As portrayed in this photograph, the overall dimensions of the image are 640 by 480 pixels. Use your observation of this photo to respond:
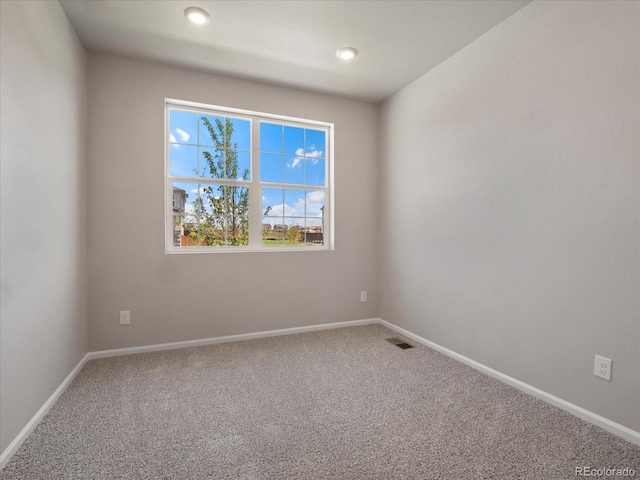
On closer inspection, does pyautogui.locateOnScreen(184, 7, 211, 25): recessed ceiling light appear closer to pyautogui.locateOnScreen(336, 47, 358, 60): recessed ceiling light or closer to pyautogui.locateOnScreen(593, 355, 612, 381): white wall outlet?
pyautogui.locateOnScreen(336, 47, 358, 60): recessed ceiling light

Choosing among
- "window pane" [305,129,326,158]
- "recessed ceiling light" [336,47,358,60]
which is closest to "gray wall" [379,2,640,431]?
"recessed ceiling light" [336,47,358,60]

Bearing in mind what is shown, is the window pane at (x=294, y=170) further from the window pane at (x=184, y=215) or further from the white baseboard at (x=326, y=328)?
the white baseboard at (x=326, y=328)

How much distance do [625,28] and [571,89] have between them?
332 mm

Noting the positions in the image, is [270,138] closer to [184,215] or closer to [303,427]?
[184,215]

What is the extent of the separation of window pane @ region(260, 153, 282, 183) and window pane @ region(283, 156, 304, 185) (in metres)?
0.07

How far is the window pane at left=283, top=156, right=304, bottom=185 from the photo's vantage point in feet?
11.6

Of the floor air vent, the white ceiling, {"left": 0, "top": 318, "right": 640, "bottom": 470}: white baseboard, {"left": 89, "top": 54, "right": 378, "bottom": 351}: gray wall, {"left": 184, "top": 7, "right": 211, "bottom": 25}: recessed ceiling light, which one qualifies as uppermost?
the white ceiling

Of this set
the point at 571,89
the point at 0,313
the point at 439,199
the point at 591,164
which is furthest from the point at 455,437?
the point at 0,313

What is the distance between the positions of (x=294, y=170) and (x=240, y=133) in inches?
26.8

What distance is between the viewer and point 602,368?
1799mm

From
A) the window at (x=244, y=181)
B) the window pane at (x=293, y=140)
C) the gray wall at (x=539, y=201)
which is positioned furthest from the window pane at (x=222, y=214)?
the gray wall at (x=539, y=201)

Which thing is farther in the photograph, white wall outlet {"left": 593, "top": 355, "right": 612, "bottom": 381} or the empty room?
white wall outlet {"left": 593, "top": 355, "right": 612, "bottom": 381}

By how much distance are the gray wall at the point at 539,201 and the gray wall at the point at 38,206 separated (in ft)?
9.56

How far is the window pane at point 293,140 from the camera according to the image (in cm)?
356
